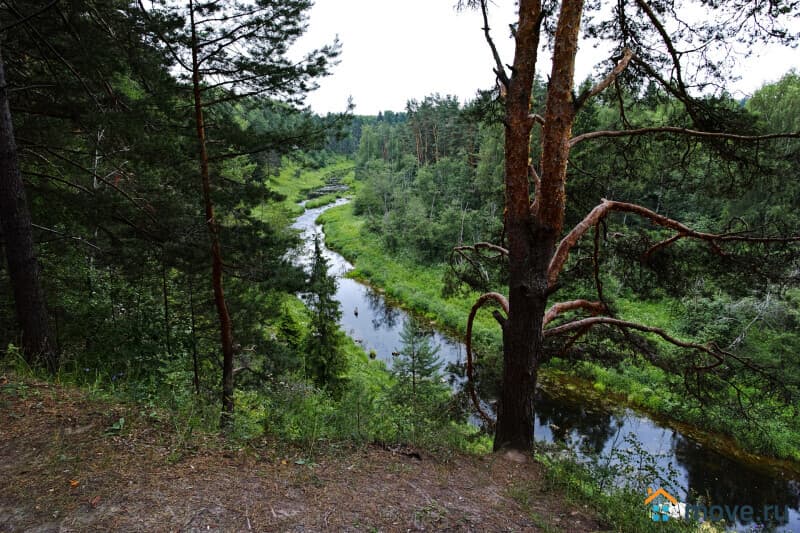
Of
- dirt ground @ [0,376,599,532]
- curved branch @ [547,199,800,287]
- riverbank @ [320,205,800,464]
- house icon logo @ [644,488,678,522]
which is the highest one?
curved branch @ [547,199,800,287]

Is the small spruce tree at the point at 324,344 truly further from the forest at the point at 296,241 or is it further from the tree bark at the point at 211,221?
the tree bark at the point at 211,221

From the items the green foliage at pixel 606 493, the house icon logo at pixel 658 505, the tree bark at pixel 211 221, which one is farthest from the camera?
the tree bark at pixel 211 221

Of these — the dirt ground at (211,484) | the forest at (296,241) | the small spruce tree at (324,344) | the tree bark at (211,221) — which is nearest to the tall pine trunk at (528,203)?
the forest at (296,241)

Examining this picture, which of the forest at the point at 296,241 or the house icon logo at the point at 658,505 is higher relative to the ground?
the forest at the point at 296,241

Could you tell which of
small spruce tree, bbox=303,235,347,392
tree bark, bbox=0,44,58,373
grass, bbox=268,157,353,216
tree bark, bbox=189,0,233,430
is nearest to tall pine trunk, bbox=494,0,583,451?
tree bark, bbox=189,0,233,430

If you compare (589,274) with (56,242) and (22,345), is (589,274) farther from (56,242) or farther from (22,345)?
(56,242)

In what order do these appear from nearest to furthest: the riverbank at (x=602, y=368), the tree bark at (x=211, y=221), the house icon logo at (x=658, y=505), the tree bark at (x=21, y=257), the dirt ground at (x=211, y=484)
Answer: the dirt ground at (x=211, y=484) → the house icon logo at (x=658, y=505) → the tree bark at (x=21, y=257) → the tree bark at (x=211, y=221) → the riverbank at (x=602, y=368)

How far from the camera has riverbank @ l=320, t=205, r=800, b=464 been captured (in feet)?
41.3

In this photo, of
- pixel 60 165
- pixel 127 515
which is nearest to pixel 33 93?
pixel 60 165

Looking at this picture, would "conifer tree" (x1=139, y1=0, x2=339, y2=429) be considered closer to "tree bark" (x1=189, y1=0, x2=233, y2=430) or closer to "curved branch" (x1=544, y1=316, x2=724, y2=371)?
"tree bark" (x1=189, y1=0, x2=233, y2=430)

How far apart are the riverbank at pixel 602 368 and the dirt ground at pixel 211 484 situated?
3.03 m

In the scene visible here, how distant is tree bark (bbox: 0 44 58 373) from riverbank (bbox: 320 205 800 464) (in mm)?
6146

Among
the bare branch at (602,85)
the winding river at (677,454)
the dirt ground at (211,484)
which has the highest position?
the bare branch at (602,85)

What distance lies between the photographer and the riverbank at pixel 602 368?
41.3ft
